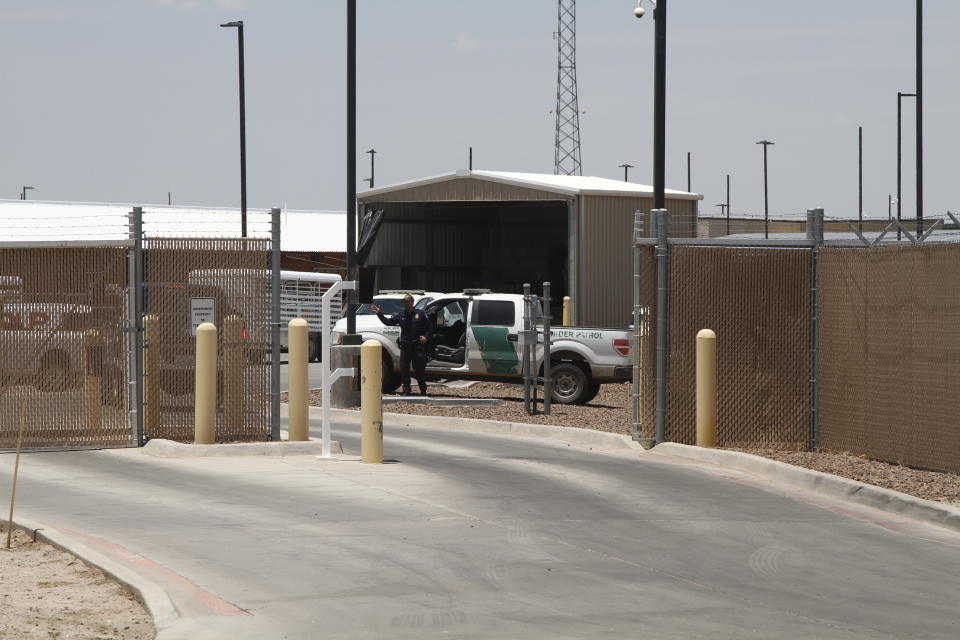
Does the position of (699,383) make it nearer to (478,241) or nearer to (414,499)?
(414,499)

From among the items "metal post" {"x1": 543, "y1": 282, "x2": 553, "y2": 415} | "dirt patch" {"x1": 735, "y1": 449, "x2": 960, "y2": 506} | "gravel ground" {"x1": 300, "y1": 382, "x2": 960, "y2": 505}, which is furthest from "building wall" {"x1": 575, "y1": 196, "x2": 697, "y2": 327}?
"dirt patch" {"x1": 735, "y1": 449, "x2": 960, "y2": 506}

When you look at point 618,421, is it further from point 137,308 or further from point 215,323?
point 137,308

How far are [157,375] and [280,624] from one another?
8456 millimetres

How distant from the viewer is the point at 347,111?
2223cm

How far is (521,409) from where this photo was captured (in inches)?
843

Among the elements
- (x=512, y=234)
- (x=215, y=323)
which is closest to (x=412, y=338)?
(x=215, y=323)

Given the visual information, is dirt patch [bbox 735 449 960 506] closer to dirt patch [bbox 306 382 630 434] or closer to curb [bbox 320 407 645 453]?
curb [bbox 320 407 645 453]

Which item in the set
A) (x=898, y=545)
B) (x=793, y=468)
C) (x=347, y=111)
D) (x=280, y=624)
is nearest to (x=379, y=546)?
(x=280, y=624)

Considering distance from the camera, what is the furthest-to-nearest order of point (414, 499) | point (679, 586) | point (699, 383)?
point (699, 383), point (414, 499), point (679, 586)

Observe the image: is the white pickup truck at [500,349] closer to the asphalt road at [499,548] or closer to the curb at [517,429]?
the curb at [517,429]

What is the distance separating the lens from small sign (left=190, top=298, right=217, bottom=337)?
50.2 ft

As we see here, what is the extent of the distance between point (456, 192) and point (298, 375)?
20736 mm

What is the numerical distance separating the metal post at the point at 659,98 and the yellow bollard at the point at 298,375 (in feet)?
20.5

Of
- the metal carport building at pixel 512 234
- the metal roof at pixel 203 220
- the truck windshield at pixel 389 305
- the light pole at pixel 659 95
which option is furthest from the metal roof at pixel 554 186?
the metal roof at pixel 203 220
